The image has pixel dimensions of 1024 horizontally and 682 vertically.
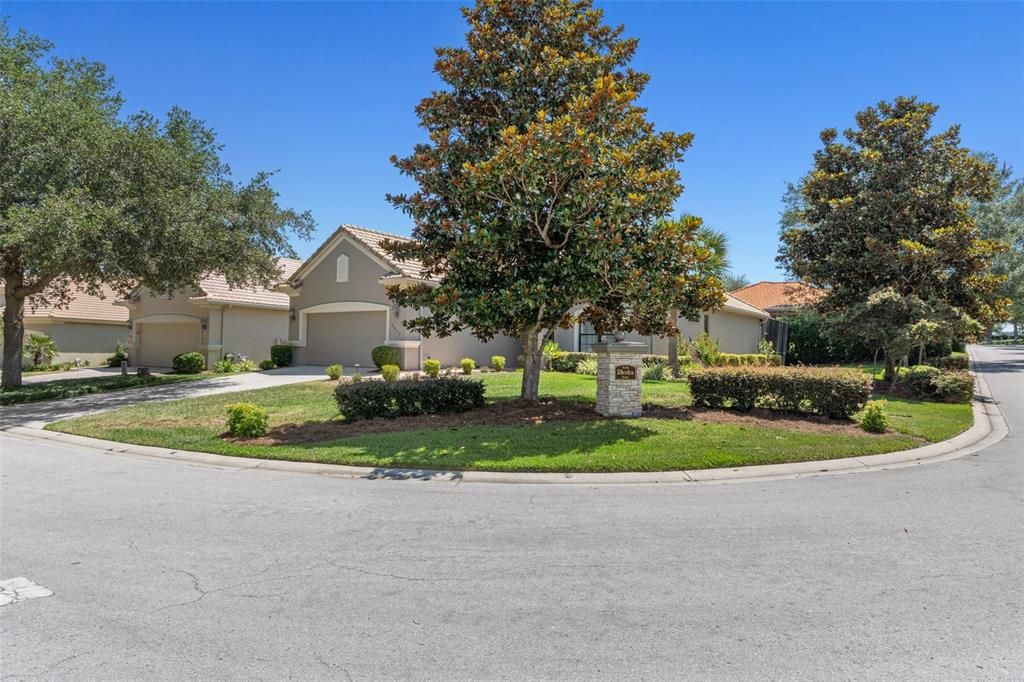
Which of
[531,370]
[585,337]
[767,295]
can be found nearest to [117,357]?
[585,337]

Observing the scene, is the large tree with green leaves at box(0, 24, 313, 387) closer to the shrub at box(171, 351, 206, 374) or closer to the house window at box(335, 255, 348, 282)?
the house window at box(335, 255, 348, 282)

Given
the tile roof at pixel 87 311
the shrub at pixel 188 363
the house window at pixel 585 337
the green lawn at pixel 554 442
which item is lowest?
the green lawn at pixel 554 442

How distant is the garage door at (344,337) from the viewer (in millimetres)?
23906

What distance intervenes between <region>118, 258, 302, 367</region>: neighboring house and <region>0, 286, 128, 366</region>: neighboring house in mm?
2934

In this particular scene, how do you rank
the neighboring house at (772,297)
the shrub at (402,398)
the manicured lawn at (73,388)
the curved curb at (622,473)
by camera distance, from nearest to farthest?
1. the curved curb at (622,473)
2. the shrub at (402,398)
3. the manicured lawn at (73,388)
4. the neighboring house at (772,297)

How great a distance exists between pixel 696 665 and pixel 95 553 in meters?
4.87

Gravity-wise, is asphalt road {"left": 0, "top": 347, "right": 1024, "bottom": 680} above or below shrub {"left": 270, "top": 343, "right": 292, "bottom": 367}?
below

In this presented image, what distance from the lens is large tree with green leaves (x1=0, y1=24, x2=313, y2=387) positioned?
579 inches

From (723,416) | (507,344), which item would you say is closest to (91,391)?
(507,344)

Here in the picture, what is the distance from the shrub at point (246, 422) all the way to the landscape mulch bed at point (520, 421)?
0.15 metres

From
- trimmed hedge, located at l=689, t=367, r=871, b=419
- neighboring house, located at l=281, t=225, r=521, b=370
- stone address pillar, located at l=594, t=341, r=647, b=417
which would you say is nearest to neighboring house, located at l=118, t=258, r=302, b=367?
neighboring house, located at l=281, t=225, r=521, b=370

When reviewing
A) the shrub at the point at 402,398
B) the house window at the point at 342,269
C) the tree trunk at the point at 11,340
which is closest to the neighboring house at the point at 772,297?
the house window at the point at 342,269

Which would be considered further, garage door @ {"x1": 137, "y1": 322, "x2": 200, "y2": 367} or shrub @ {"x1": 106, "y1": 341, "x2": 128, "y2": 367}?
shrub @ {"x1": 106, "y1": 341, "x2": 128, "y2": 367}

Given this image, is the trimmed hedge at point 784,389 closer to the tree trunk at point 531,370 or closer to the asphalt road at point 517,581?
the tree trunk at point 531,370
